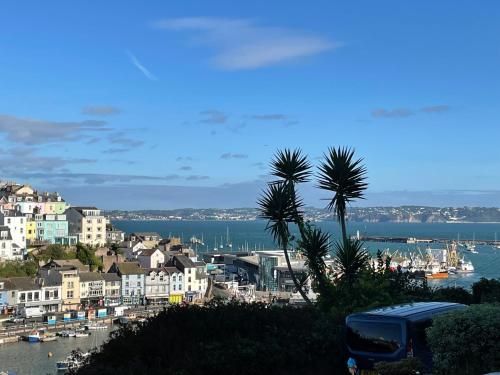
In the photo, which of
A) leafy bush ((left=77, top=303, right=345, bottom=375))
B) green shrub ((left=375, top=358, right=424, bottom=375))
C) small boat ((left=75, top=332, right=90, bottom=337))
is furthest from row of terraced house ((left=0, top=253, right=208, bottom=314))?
green shrub ((left=375, top=358, right=424, bottom=375))

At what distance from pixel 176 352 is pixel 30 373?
3402 cm

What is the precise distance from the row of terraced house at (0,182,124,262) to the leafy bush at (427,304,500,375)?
7837 centimetres

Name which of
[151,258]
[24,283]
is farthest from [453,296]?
[151,258]

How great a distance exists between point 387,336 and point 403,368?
1.08m

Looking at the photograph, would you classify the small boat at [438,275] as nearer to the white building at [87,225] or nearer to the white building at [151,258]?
the white building at [151,258]

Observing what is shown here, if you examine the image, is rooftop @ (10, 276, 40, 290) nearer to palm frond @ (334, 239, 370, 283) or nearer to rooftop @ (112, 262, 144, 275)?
rooftop @ (112, 262, 144, 275)

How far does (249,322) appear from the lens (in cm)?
807

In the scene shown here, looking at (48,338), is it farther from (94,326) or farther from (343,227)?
(343,227)

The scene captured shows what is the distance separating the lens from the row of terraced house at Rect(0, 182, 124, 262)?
81625 millimetres

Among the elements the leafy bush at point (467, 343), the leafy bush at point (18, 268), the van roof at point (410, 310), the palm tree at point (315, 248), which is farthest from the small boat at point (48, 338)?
the leafy bush at point (467, 343)

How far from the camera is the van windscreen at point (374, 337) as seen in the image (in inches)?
308

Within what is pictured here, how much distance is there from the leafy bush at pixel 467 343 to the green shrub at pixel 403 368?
0.43 metres

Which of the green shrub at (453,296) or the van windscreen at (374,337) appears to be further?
the green shrub at (453,296)

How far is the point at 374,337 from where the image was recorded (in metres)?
8.01
